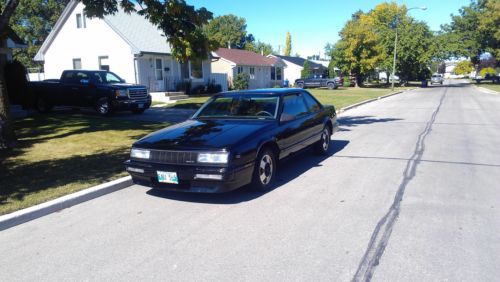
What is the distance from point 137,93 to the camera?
15.8m

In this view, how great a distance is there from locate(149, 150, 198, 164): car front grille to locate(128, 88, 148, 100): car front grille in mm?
10792

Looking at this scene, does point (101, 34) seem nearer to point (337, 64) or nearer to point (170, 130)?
point (170, 130)

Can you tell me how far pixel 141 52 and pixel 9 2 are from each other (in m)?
15.0

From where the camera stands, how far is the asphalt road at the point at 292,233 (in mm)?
3514

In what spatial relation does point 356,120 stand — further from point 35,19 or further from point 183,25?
point 35,19

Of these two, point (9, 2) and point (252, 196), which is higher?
point (9, 2)

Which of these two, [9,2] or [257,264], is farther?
[9,2]

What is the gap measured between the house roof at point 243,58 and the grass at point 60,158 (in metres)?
24.6

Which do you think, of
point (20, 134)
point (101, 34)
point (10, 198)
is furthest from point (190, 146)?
point (101, 34)

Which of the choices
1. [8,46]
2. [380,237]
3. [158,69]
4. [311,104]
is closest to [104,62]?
[158,69]

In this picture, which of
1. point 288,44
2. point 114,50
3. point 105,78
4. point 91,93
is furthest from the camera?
point 288,44

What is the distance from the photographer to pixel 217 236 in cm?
425

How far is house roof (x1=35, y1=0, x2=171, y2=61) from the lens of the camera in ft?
80.1

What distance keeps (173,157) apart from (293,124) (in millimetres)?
2381
